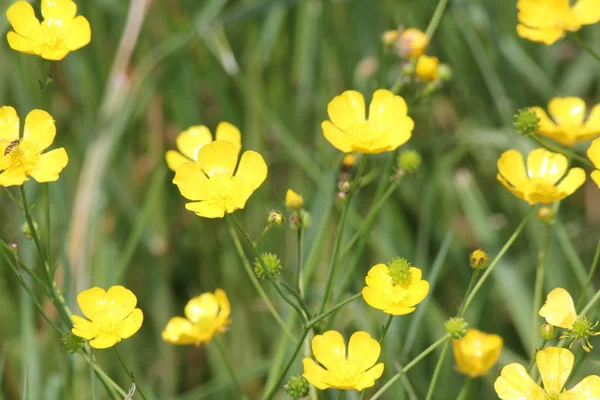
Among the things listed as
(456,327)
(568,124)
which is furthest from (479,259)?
(568,124)

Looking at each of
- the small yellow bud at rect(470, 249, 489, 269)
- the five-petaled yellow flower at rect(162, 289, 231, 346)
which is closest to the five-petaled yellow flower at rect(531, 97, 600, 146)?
the small yellow bud at rect(470, 249, 489, 269)

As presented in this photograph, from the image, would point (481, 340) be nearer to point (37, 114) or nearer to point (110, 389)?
point (110, 389)

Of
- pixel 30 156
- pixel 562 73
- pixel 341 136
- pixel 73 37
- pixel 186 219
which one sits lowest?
pixel 562 73

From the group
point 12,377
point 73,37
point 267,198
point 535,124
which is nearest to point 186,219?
point 267,198

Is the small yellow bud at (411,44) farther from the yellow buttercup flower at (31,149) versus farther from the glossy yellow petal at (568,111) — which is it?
the yellow buttercup flower at (31,149)

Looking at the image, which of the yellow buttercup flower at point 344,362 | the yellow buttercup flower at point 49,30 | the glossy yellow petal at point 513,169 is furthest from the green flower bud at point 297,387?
the yellow buttercup flower at point 49,30

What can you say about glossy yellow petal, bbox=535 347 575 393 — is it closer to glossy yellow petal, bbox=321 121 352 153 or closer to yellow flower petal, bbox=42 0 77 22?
glossy yellow petal, bbox=321 121 352 153
